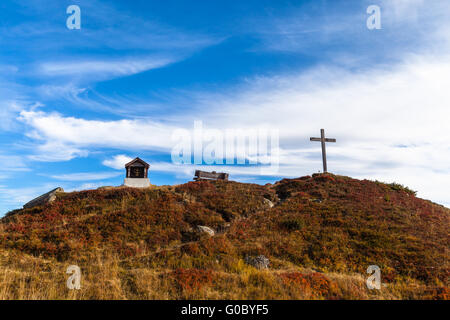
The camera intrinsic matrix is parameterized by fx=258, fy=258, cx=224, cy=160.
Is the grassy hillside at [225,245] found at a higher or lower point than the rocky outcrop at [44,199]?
lower

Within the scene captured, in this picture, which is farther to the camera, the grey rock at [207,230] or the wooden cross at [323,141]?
the wooden cross at [323,141]

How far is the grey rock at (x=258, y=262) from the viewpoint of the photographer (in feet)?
40.5

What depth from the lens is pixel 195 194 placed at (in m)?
25.9

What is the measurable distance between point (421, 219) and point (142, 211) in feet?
72.5

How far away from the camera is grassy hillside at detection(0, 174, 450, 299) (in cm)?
934

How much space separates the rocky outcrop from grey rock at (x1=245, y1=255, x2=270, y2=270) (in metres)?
20.5

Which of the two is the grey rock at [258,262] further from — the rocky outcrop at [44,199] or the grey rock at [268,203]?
the rocky outcrop at [44,199]

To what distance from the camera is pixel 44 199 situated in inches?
954

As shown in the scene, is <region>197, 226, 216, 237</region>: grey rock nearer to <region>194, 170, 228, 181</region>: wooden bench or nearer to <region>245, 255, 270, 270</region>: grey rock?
<region>245, 255, 270, 270</region>: grey rock

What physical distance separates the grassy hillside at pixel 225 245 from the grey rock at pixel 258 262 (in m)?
0.37
